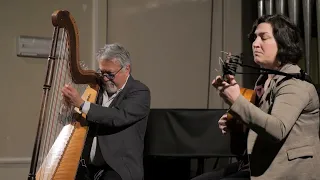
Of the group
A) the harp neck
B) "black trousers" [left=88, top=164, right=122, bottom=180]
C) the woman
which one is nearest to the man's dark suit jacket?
"black trousers" [left=88, top=164, right=122, bottom=180]

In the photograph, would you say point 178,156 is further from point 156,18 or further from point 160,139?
point 156,18

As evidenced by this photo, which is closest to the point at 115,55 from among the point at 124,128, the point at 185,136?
the point at 124,128

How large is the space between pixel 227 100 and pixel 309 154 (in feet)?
1.18

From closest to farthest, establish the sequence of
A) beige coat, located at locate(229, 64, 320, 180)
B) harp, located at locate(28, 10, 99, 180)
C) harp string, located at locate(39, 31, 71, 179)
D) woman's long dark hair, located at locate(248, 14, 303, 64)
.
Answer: beige coat, located at locate(229, 64, 320, 180), woman's long dark hair, located at locate(248, 14, 303, 64), harp, located at locate(28, 10, 99, 180), harp string, located at locate(39, 31, 71, 179)

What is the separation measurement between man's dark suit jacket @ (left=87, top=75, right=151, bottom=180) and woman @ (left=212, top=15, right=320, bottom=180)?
2.32ft

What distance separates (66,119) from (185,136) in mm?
818

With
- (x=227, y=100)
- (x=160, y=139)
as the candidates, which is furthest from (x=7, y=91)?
(x=227, y=100)

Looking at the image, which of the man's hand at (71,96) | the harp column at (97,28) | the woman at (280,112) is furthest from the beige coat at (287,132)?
the harp column at (97,28)

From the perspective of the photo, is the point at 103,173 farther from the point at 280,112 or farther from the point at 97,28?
the point at 97,28

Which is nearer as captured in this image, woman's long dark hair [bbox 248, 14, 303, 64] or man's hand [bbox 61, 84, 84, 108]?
woman's long dark hair [bbox 248, 14, 303, 64]

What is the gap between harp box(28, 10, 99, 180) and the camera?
6.67 feet

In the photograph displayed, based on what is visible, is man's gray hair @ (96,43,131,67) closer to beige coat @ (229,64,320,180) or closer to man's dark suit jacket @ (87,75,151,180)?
man's dark suit jacket @ (87,75,151,180)

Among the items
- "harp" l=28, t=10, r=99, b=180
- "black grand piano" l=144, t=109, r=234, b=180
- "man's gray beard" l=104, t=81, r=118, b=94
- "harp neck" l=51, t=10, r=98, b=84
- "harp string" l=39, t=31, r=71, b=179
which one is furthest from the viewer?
"black grand piano" l=144, t=109, r=234, b=180

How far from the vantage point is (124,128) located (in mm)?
2316
